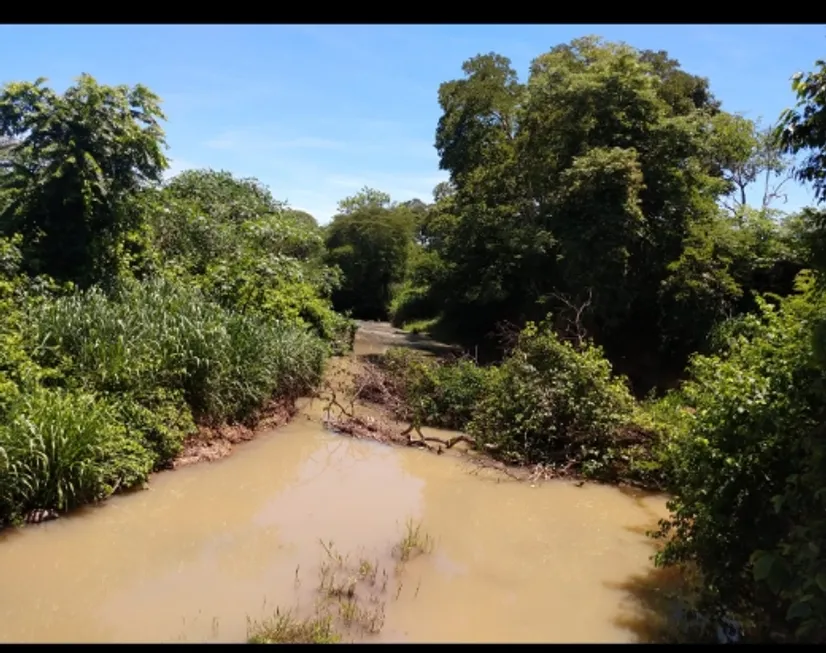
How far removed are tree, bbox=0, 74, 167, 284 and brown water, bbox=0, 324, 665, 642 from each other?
4.71m

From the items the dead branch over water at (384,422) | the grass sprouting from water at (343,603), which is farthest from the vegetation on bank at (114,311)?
the grass sprouting from water at (343,603)

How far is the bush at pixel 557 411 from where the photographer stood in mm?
9648

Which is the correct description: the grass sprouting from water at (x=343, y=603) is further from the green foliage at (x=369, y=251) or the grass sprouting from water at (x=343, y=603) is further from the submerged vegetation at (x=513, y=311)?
the green foliage at (x=369, y=251)

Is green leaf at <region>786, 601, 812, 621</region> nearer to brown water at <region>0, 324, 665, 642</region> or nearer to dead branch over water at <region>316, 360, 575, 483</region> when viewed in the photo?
brown water at <region>0, 324, 665, 642</region>

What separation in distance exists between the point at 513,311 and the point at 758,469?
1610cm

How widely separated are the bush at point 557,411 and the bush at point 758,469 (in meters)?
3.92

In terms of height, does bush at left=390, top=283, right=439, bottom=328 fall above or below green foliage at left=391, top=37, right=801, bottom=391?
below

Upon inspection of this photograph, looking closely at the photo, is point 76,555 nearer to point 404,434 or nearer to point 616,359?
point 404,434

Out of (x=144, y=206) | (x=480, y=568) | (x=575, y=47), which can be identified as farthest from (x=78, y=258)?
(x=575, y=47)

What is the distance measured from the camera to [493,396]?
10.9 metres

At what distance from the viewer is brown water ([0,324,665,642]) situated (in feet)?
17.2

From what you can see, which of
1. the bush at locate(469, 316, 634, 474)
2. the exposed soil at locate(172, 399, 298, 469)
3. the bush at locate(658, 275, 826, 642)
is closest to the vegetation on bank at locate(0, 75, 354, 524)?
the exposed soil at locate(172, 399, 298, 469)

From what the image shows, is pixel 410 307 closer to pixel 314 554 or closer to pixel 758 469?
pixel 314 554
